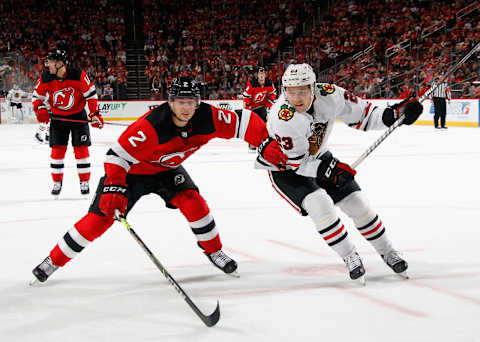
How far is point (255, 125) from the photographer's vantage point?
317cm

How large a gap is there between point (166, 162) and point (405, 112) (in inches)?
52.3

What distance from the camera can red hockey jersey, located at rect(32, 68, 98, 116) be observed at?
5.89 m

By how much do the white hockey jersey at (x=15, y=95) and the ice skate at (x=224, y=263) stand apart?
16.4 m

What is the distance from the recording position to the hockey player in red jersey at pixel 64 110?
5.91m

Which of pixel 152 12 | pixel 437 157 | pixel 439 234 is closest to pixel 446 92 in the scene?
pixel 437 157

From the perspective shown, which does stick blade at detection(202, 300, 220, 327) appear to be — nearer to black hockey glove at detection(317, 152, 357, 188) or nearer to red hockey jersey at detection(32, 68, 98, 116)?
black hockey glove at detection(317, 152, 357, 188)

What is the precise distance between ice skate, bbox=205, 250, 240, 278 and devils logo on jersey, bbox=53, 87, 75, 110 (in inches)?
126

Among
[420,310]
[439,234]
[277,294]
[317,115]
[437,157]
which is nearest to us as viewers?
[420,310]

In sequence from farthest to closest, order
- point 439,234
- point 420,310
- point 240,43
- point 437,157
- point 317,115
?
point 240,43, point 437,157, point 439,234, point 317,115, point 420,310

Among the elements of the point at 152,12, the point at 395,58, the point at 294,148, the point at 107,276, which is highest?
the point at 152,12

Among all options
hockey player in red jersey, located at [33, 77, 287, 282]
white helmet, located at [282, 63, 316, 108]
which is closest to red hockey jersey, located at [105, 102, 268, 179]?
hockey player in red jersey, located at [33, 77, 287, 282]

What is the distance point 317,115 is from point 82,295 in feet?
4.95

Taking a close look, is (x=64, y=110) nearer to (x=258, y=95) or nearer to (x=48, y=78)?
(x=48, y=78)

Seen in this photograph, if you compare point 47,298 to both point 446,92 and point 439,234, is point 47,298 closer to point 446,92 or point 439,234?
point 439,234
